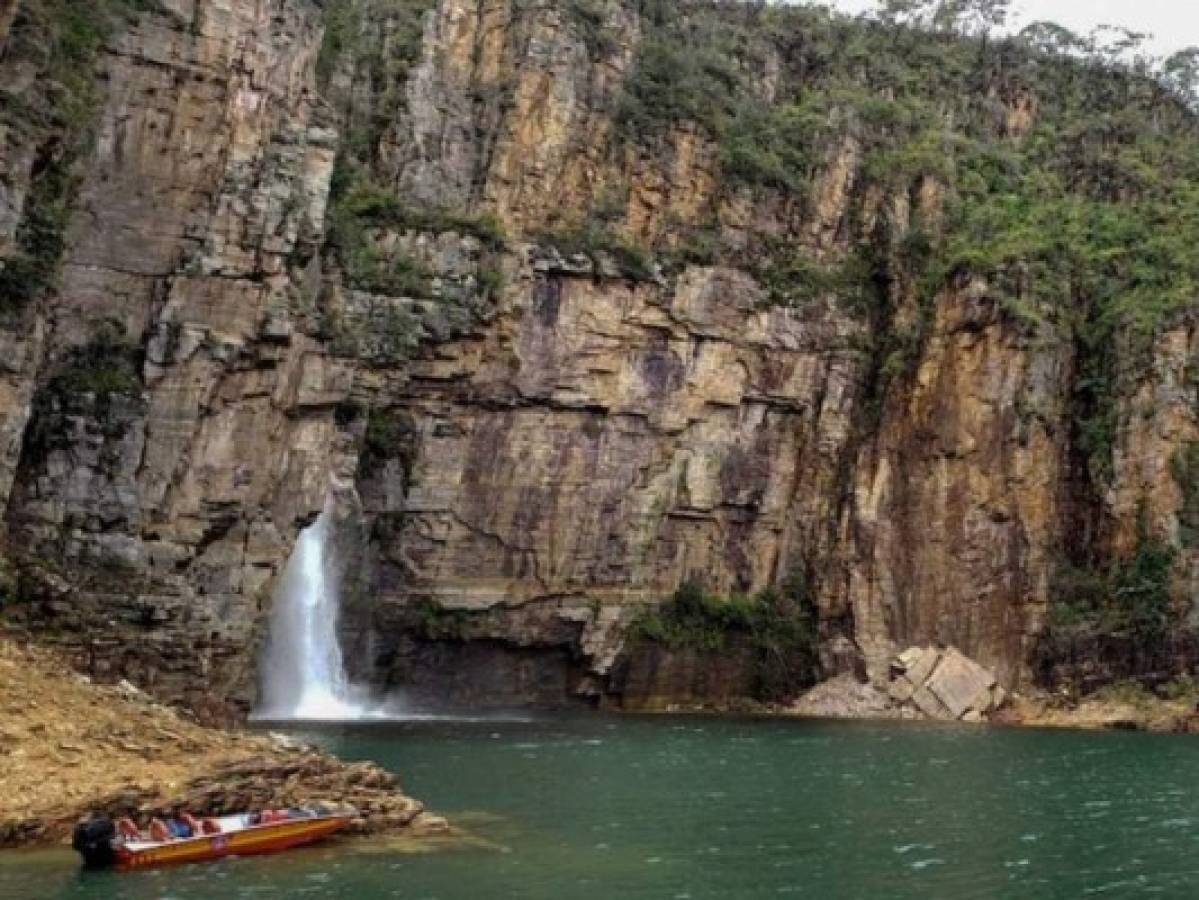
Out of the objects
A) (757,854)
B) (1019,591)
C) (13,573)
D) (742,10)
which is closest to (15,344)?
(13,573)

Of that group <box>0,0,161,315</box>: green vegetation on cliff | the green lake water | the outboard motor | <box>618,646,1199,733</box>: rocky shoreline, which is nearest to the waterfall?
the green lake water

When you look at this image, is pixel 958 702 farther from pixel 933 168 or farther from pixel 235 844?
pixel 235 844

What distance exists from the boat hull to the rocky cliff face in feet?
53.1

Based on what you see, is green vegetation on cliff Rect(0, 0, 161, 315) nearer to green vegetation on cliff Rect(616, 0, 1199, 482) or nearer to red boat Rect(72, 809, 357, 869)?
red boat Rect(72, 809, 357, 869)

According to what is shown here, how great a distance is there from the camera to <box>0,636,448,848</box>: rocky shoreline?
73.8 feet

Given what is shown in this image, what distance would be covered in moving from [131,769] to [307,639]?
93.8ft

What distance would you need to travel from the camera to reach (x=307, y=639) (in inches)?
2052

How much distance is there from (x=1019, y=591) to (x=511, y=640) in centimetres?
2141

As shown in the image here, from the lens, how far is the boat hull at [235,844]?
2127cm

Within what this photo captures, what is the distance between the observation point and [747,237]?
62094 millimetres

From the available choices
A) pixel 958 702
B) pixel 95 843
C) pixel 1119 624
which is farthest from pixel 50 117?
pixel 1119 624

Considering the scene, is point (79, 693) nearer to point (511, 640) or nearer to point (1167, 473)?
point (511, 640)

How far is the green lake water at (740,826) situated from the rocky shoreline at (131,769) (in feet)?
3.27

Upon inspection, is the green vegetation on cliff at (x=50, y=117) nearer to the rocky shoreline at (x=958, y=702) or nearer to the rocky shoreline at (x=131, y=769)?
the rocky shoreline at (x=131, y=769)
